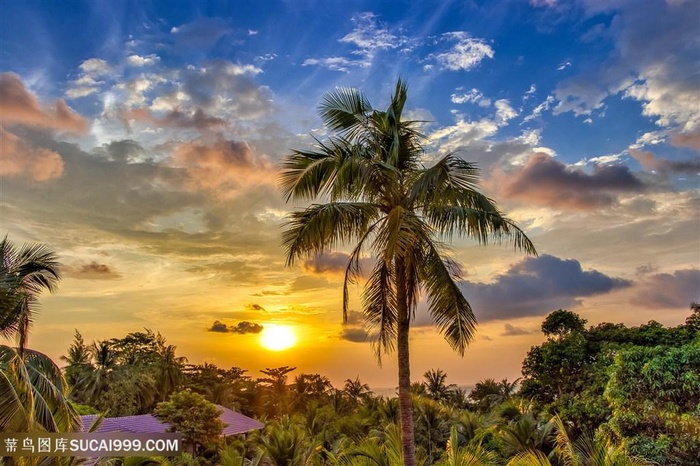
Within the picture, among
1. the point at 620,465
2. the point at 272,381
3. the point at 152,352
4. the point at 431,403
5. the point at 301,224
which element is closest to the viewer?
the point at 620,465

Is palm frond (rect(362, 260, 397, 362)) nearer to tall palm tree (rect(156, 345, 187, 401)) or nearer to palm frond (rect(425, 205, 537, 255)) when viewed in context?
palm frond (rect(425, 205, 537, 255))

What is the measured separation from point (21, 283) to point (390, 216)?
933 centimetres

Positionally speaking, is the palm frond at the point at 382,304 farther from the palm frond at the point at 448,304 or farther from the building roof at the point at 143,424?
the building roof at the point at 143,424

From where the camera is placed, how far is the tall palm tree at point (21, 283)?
1102 cm

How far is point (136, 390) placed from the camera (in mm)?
38719

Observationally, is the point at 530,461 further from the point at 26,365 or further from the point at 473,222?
the point at 26,365

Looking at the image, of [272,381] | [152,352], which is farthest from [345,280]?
[272,381]

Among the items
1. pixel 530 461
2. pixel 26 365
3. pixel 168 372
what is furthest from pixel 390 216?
pixel 168 372

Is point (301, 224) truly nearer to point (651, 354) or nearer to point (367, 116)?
point (367, 116)

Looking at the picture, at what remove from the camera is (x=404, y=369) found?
1041cm

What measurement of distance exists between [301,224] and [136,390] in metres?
33.5

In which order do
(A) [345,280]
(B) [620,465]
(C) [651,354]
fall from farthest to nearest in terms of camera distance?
(C) [651,354], (A) [345,280], (B) [620,465]

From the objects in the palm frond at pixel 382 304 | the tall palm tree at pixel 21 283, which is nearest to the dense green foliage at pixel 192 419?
the tall palm tree at pixel 21 283

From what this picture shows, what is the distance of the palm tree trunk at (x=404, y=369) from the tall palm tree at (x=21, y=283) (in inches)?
303
